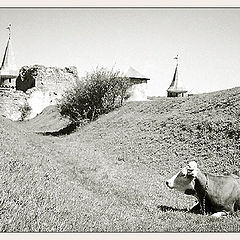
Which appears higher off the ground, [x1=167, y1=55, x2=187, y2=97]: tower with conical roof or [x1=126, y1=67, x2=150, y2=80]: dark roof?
[x1=126, y1=67, x2=150, y2=80]: dark roof

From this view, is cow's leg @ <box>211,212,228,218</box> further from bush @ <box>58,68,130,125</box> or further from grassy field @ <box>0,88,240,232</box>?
bush @ <box>58,68,130,125</box>

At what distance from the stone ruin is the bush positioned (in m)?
10.8

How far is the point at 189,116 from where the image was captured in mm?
20812

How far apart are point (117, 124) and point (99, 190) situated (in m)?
16.4

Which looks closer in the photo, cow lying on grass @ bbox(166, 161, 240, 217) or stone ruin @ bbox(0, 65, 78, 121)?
cow lying on grass @ bbox(166, 161, 240, 217)

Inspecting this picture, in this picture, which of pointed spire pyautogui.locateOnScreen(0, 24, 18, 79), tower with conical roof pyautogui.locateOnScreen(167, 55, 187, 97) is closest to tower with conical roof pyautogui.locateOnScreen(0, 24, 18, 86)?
pointed spire pyautogui.locateOnScreen(0, 24, 18, 79)

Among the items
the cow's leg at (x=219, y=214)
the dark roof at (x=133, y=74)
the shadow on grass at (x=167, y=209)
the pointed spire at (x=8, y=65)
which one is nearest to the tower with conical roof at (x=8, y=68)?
the pointed spire at (x=8, y=65)

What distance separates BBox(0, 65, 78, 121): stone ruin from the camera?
40750 mm

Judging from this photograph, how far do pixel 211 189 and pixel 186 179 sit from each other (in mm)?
584

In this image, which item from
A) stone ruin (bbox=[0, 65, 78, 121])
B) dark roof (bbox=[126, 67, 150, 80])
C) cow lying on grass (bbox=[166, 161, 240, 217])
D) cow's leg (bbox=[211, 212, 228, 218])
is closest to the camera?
cow's leg (bbox=[211, 212, 228, 218])

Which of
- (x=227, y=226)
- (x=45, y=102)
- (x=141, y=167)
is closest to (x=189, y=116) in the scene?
(x=141, y=167)

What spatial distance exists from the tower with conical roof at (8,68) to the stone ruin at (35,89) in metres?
1.78

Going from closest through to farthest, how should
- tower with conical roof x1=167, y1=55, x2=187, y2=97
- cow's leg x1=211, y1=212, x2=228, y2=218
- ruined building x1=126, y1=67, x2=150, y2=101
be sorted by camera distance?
cow's leg x1=211, y1=212, x2=228, y2=218 < ruined building x1=126, y1=67, x2=150, y2=101 < tower with conical roof x1=167, y1=55, x2=187, y2=97

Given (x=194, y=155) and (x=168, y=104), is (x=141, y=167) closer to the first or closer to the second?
(x=194, y=155)
